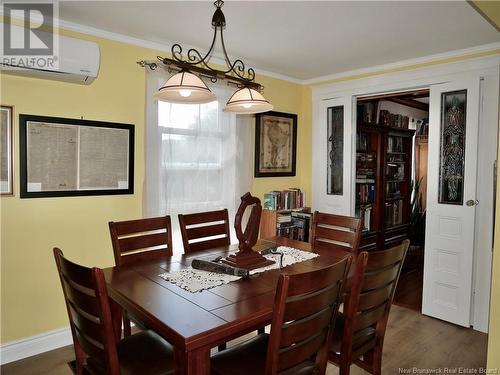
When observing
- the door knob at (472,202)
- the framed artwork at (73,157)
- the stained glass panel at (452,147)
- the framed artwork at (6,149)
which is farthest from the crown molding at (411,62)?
the framed artwork at (6,149)

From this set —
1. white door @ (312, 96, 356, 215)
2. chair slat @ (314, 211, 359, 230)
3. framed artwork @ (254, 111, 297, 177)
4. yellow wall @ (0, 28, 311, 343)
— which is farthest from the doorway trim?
yellow wall @ (0, 28, 311, 343)

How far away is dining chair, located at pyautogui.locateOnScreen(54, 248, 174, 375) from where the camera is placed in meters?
1.37

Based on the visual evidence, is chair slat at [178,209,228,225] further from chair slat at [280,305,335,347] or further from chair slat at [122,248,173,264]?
chair slat at [280,305,335,347]

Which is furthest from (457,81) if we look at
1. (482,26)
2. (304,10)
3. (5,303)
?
(5,303)

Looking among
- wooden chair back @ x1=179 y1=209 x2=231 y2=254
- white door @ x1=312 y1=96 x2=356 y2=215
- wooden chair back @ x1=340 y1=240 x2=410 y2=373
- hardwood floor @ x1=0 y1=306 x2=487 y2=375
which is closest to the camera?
wooden chair back @ x1=340 y1=240 x2=410 y2=373

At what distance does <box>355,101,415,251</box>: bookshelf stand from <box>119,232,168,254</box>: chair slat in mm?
2923

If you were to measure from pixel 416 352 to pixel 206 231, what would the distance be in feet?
5.95

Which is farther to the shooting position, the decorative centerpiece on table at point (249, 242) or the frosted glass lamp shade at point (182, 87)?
the decorative centerpiece on table at point (249, 242)

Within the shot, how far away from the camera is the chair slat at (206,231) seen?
8.63 feet

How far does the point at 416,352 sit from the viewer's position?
2699 millimetres

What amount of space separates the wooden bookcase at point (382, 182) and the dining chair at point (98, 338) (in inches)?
137

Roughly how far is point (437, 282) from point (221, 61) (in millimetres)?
2924

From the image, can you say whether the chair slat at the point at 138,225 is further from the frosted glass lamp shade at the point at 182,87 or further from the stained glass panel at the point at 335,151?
the stained glass panel at the point at 335,151

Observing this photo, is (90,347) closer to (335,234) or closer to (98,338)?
(98,338)
